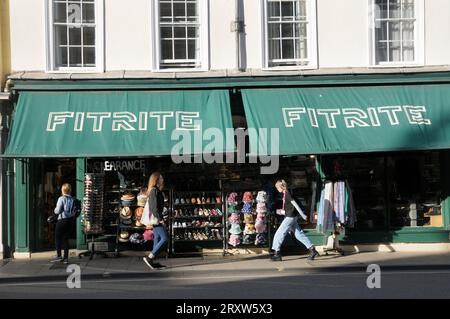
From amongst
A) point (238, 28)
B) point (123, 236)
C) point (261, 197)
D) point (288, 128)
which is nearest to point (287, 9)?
point (238, 28)

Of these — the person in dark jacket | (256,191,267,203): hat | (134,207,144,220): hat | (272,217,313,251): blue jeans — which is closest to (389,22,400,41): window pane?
(256,191,267,203): hat

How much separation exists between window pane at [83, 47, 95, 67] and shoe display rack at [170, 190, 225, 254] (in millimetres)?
3330

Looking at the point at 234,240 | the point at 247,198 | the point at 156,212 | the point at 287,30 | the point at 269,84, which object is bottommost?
the point at 234,240

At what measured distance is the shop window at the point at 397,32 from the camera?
15.0 m

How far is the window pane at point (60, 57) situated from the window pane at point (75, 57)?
13 cm

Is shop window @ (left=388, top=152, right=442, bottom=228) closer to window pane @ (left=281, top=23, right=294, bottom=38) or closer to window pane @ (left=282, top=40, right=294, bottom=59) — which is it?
window pane @ (left=282, top=40, right=294, bottom=59)

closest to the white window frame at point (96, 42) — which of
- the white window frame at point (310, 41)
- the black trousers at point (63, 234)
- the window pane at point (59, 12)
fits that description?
the window pane at point (59, 12)

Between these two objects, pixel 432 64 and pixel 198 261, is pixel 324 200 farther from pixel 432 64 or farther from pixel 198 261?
pixel 432 64

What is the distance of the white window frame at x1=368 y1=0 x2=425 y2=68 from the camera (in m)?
14.8

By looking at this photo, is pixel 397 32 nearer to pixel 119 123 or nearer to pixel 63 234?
pixel 119 123

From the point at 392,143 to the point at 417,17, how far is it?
3.27 meters

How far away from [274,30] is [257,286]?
240 inches

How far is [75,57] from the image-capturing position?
14.8 meters

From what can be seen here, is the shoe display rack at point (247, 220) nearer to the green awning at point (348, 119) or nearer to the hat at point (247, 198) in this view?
the hat at point (247, 198)
